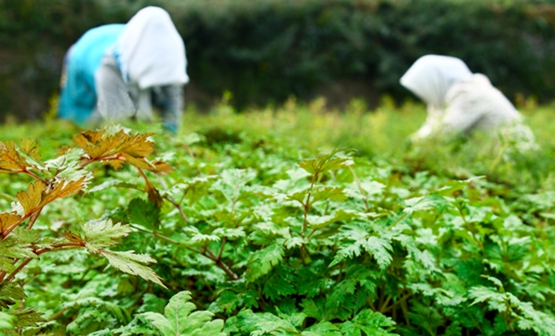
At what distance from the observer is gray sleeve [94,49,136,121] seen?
362 cm

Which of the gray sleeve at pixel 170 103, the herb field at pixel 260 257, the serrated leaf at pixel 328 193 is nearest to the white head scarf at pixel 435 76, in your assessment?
the gray sleeve at pixel 170 103

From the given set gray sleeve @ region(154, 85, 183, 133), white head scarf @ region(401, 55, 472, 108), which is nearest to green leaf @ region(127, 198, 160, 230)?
gray sleeve @ region(154, 85, 183, 133)

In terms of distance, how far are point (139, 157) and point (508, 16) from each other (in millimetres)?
14147

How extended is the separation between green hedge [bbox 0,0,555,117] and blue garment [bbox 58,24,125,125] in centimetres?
553

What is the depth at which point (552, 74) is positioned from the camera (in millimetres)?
13570

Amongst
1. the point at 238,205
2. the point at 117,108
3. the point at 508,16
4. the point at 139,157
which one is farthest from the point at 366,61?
the point at 139,157

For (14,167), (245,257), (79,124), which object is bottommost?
(79,124)

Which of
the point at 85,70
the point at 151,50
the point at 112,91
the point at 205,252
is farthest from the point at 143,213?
the point at 85,70

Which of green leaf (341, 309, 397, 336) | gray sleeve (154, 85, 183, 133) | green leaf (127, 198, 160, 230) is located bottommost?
gray sleeve (154, 85, 183, 133)

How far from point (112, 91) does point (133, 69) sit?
401 mm

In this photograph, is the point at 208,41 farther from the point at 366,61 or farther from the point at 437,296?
the point at 437,296

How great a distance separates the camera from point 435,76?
5.64 meters

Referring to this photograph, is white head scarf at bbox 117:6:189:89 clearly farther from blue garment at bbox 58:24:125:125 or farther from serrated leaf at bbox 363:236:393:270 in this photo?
serrated leaf at bbox 363:236:393:270

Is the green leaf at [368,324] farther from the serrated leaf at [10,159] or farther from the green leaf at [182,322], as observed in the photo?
the serrated leaf at [10,159]
